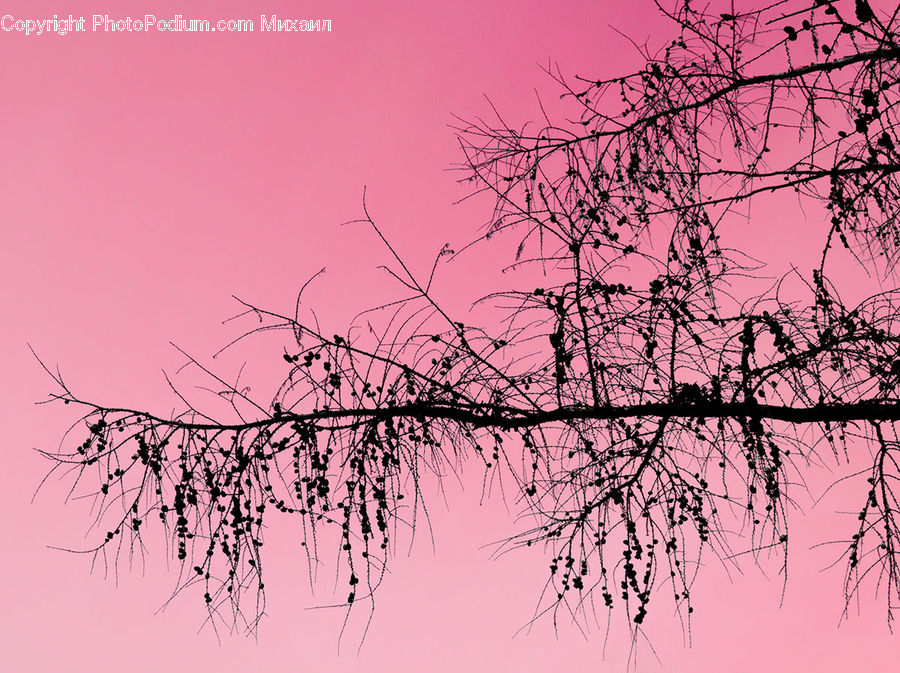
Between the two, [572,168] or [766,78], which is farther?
[572,168]

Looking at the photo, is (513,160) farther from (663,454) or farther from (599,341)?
(663,454)

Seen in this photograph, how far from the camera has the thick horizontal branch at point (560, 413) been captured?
1.07m

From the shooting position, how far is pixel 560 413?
45.5 inches

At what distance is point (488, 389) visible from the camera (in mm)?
1185

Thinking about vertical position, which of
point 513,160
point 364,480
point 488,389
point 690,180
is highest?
point 513,160

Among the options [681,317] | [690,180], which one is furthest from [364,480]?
[690,180]

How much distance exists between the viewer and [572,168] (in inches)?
50.7

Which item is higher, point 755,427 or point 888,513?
point 755,427

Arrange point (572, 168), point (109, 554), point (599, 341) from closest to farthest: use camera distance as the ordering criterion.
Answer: point (599, 341) < point (572, 168) < point (109, 554)

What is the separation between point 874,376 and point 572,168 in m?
0.53

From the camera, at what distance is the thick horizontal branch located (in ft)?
3.52

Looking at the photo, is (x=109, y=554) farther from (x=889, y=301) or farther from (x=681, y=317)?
(x=889, y=301)

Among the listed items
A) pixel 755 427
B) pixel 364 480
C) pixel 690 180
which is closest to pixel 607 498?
pixel 755 427

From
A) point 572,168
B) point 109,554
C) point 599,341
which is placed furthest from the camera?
point 109,554
